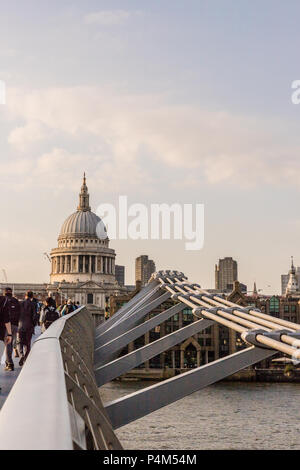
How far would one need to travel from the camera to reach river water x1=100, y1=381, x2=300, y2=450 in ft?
95.5

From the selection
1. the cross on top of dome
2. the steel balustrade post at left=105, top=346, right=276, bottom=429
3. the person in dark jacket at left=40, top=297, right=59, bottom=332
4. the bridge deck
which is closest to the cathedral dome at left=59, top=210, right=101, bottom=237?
the cross on top of dome

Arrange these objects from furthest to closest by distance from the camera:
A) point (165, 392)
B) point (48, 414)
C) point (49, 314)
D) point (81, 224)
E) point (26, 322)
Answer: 1. point (81, 224)
2. point (49, 314)
3. point (26, 322)
4. point (165, 392)
5. point (48, 414)

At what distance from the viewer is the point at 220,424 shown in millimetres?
34531

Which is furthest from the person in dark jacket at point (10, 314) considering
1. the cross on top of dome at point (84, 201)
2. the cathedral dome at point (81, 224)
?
the cross on top of dome at point (84, 201)

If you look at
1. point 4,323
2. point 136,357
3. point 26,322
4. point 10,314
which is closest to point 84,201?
point 26,322

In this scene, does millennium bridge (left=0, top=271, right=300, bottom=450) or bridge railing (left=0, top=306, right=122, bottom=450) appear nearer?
bridge railing (left=0, top=306, right=122, bottom=450)

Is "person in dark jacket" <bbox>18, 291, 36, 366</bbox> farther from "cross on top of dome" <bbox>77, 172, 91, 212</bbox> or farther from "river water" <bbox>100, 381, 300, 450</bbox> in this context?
"cross on top of dome" <bbox>77, 172, 91, 212</bbox>

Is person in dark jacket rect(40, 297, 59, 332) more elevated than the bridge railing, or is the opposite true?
person in dark jacket rect(40, 297, 59, 332)

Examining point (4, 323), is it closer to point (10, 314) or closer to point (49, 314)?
point (10, 314)

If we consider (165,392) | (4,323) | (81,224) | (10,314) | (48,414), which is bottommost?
(165,392)

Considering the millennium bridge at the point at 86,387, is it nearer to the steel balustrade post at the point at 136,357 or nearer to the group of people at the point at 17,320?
the steel balustrade post at the point at 136,357

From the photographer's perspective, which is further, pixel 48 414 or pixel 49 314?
pixel 49 314

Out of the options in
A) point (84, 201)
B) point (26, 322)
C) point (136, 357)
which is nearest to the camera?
point (136, 357)
